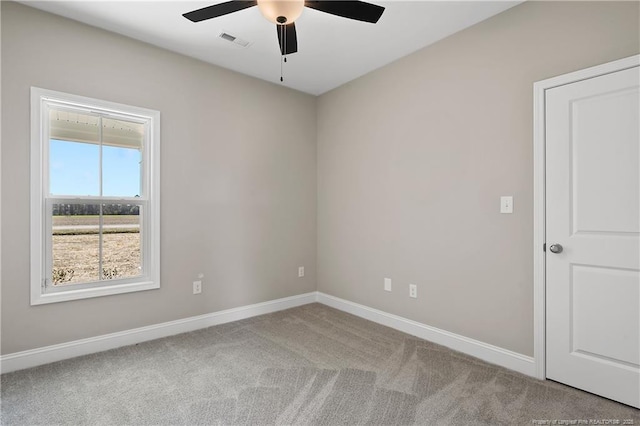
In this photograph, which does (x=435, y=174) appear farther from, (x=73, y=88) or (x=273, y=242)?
(x=73, y=88)

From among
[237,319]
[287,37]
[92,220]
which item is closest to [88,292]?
[92,220]

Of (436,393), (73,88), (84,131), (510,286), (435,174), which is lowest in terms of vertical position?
(436,393)

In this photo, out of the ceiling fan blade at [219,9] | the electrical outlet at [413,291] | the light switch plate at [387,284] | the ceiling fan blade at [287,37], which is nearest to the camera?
the ceiling fan blade at [219,9]

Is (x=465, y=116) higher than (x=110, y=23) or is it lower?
lower

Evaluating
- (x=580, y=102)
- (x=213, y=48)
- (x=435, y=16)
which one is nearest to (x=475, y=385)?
(x=580, y=102)

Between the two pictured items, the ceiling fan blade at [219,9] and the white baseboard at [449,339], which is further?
the white baseboard at [449,339]

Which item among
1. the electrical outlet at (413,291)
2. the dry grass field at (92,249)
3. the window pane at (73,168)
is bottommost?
the electrical outlet at (413,291)

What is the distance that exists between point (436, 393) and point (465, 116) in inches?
84.3

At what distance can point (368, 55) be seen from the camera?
125 inches

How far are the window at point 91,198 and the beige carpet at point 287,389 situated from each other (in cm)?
65

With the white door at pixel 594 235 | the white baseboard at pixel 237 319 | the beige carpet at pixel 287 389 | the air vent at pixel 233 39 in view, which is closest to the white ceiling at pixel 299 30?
the air vent at pixel 233 39

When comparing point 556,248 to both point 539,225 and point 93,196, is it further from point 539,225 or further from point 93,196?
point 93,196

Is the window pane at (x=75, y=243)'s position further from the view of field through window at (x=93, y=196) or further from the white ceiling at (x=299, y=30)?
the white ceiling at (x=299, y=30)

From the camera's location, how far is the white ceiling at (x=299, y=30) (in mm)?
2457
